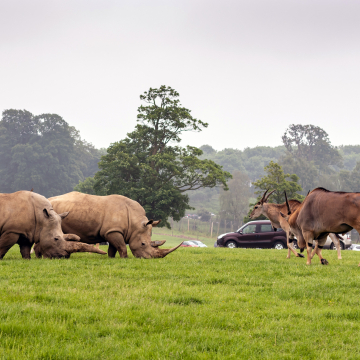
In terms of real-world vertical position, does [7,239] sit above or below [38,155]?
below

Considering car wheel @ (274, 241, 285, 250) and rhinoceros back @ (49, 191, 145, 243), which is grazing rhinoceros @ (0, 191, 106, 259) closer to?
rhinoceros back @ (49, 191, 145, 243)

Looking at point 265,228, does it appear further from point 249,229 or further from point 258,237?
point 249,229

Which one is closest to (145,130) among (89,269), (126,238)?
(126,238)

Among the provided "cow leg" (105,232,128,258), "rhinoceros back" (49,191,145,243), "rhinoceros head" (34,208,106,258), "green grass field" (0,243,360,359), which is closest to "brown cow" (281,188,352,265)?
"green grass field" (0,243,360,359)

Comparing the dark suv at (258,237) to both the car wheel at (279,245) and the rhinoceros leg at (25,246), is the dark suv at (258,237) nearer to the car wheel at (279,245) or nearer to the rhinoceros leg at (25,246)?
the car wheel at (279,245)

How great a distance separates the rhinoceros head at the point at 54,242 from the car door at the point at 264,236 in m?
17.5

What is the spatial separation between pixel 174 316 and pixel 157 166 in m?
33.5

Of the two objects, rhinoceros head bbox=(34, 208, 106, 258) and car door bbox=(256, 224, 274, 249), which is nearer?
rhinoceros head bbox=(34, 208, 106, 258)

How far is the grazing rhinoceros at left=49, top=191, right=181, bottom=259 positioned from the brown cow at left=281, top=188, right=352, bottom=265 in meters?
4.68

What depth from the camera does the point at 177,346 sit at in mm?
4867

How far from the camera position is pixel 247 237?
1123 inches

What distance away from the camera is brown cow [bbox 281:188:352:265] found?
1239 cm

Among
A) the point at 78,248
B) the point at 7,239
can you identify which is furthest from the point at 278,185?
the point at 7,239

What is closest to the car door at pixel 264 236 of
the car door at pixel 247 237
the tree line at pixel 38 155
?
the car door at pixel 247 237
